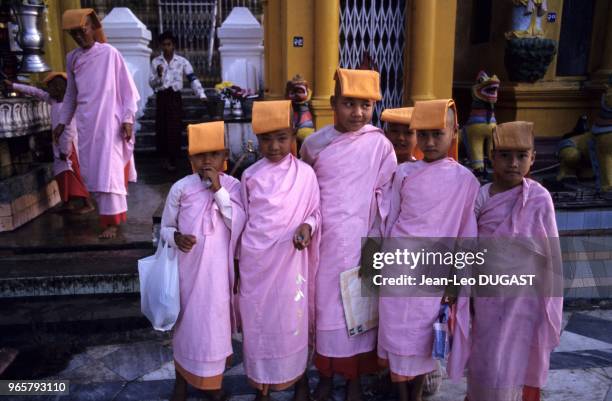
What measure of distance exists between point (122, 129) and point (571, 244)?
425 centimetres

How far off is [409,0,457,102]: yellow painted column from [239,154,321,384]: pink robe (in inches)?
210

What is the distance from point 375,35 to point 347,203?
5604 mm

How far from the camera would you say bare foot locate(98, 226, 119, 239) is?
475 cm

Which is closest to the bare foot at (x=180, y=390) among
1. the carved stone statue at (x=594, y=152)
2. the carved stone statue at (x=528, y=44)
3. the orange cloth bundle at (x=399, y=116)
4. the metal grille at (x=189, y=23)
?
the orange cloth bundle at (x=399, y=116)

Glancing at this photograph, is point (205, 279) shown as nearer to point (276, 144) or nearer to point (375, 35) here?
point (276, 144)

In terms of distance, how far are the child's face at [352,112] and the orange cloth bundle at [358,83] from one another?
5cm

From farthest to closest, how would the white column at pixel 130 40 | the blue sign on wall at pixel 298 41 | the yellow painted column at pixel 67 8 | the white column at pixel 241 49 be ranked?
the white column at pixel 241 49 < the white column at pixel 130 40 < the yellow painted column at pixel 67 8 < the blue sign on wall at pixel 298 41

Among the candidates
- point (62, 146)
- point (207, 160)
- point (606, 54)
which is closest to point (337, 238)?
point (207, 160)

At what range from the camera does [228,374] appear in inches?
129

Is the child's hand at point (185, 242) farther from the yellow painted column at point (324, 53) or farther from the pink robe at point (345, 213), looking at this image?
the yellow painted column at point (324, 53)

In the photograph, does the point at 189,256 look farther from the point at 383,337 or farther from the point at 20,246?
the point at 20,246

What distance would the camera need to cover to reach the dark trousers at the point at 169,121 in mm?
7539

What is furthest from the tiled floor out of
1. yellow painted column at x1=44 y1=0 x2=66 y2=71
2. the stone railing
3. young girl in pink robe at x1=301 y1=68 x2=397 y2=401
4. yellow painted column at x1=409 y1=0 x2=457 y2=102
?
yellow painted column at x1=44 y1=0 x2=66 y2=71

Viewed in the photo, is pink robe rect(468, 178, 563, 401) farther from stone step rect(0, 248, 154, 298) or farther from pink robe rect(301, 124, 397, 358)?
stone step rect(0, 248, 154, 298)
